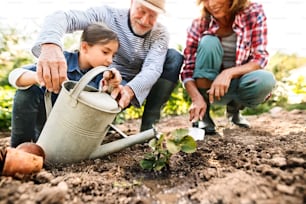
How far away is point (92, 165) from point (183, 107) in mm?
2393

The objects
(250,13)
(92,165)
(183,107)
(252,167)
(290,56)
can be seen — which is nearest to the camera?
(252,167)

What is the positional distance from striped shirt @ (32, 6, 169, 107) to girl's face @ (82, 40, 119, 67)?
5.8 inches

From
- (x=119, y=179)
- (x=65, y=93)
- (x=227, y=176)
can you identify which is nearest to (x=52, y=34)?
(x=65, y=93)

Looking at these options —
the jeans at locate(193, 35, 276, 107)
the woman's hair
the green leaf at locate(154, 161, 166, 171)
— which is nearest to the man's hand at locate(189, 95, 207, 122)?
the jeans at locate(193, 35, 276, 107)

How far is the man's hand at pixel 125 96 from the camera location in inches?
65.2

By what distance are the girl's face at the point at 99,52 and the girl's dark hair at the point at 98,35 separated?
0.02 meters

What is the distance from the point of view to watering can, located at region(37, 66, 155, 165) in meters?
1.40

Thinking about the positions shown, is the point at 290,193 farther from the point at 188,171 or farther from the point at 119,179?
the point at 119,179

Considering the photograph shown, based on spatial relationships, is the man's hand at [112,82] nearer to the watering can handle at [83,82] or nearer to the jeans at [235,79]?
the watering can handle at [83,82]

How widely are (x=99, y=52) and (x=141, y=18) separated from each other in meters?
0.31

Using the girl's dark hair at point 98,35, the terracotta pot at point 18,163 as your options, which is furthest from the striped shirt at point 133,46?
the terracotta pot at point 18,163

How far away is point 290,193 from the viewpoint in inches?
40.0

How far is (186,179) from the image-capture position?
1392 millimetres

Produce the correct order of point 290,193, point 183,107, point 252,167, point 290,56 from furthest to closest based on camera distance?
point 290,56
point 183,107
point 252,167
point 290,193
